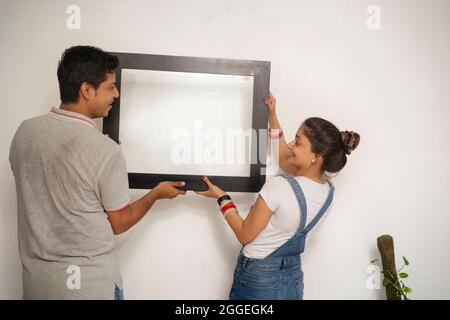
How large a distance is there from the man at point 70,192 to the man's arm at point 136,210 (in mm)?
11

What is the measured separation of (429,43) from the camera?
6.32 feet

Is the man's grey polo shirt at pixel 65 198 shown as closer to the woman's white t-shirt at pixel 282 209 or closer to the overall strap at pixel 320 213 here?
the woman's white t-shirt at pixel 282 209

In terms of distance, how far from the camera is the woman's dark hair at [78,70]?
127 centimetres

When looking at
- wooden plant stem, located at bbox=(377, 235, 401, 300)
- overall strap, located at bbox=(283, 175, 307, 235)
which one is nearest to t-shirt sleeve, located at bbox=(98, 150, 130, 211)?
overall strap, located at bbox=(283, 175, 307, 235)

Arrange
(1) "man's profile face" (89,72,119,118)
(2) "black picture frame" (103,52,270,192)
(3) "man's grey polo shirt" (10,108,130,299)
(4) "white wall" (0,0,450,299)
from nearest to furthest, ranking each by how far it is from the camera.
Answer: (3) "man's grey polo shirt" (10,108,130,299)
(1) "man's profile face" (89,72,119,118)
(2) "black picture frame" (103,52,270,192)
(4) "white wall" (0,0,450,299)

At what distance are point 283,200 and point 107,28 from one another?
1.22 meters

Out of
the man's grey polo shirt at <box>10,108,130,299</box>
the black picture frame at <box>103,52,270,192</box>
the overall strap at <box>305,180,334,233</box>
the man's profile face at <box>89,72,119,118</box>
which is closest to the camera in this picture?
the man's grey polo shirt at <box>10,108,130,299</box>

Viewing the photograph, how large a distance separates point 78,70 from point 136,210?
562 mm

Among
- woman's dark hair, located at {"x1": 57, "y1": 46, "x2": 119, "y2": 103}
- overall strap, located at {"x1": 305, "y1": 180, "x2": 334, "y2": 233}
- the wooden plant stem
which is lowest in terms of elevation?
the wooden plant stem

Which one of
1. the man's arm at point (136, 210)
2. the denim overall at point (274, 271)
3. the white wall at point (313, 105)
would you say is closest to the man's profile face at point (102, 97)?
the man's arm at point (136, 210)

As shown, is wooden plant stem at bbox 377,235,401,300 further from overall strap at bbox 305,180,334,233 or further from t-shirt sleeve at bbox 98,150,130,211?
t-shirt sleeve at bbox 98,150,130,211

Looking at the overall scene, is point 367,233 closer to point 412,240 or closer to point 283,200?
point 412,240

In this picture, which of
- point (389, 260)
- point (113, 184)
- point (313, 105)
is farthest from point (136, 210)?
point (389, 260)

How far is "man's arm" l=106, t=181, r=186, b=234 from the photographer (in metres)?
1.31
